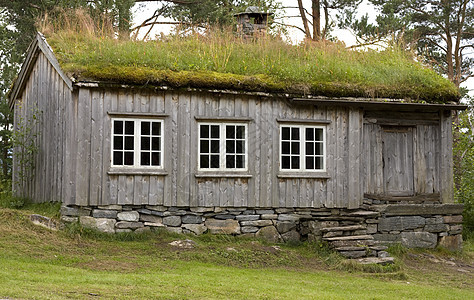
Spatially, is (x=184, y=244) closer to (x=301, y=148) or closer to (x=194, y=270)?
(x=194, y=270)

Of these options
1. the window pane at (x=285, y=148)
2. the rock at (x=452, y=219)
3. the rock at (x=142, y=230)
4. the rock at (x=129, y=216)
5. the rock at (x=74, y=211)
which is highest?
the window pane at (x=285, y=148)

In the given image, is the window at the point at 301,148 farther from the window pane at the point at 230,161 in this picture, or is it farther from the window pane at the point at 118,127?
the window pane at the point at 118,127

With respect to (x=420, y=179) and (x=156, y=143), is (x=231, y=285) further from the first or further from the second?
(x=420, y=179)

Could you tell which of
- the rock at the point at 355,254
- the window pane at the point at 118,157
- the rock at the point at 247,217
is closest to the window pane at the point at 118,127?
the window pane at the point at 118,157

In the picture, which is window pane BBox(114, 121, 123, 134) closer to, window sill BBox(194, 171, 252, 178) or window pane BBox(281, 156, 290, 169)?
window sill BBox(194, 171, 252, 178)

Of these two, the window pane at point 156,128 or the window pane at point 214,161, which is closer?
the window pane at point 156,128

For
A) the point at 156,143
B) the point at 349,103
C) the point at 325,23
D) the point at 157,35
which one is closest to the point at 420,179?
the point at 349,103

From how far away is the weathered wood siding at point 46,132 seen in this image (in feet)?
42.7

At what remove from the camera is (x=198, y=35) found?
15.2m

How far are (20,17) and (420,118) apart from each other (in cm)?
1428

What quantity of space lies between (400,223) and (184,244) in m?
5.20

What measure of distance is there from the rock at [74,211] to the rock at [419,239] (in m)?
7.11

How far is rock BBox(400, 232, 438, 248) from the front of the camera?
1380 cm

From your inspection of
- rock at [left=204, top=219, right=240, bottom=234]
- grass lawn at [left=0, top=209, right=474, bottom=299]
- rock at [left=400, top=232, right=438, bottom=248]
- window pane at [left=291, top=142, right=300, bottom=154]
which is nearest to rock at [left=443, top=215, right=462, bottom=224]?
rock at [left=400, top=232, right=438, bottom=248]
